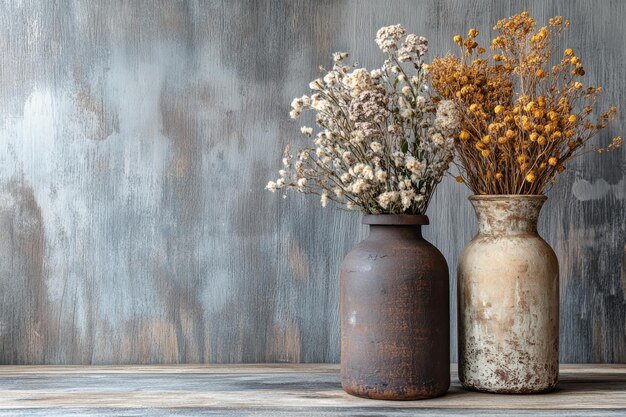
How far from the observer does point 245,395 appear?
1273 millimetres

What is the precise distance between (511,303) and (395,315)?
21 cm

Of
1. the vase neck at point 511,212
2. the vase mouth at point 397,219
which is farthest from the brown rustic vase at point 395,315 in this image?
the vase neck at point 511,212

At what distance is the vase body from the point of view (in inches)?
48.8

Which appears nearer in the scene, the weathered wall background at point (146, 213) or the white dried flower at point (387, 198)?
the white dried flower at point (387, 198)

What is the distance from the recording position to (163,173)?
5.24 ft

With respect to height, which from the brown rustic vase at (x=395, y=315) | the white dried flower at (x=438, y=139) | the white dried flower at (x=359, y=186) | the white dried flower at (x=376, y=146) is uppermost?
the white dried flower at (x=438, y=139)

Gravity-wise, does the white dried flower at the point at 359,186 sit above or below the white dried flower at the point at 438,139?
below

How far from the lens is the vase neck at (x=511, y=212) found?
125cm

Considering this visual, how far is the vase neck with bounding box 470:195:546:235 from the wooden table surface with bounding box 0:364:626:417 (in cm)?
29

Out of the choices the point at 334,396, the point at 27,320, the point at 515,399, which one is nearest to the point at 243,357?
the point at 334,396

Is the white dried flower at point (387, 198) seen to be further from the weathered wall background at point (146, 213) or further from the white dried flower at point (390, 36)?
the weathered wall background at point (146, 213)

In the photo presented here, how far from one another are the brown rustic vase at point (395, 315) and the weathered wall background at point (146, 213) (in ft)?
1.17

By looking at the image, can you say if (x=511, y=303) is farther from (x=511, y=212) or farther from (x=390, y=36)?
(x=390, y=36)

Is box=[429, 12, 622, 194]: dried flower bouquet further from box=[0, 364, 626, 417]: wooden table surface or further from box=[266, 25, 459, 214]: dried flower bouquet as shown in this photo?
box=[0, 364, 626, 417]: wooden table surface
